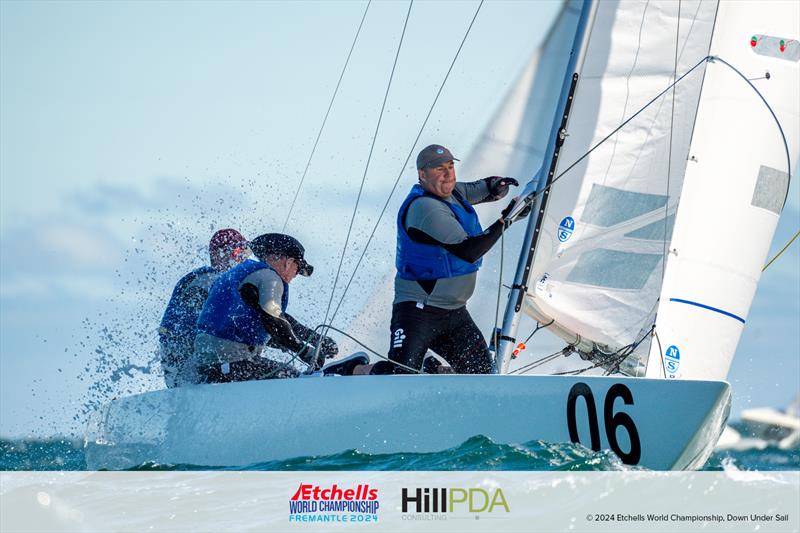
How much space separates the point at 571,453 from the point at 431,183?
4.08ft

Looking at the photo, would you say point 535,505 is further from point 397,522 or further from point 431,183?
point 431,183

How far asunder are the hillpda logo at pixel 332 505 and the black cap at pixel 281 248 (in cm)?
113

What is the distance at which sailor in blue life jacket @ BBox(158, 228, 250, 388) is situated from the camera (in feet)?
17.2

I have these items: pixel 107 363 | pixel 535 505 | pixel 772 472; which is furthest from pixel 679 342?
pixel 107 363

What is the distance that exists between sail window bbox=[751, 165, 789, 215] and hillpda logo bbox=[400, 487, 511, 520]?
7.35 ft

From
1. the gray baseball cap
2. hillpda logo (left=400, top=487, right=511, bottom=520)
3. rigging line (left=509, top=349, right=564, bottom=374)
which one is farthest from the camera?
rigging line (left=509, top=349, right=564, bottom=374)

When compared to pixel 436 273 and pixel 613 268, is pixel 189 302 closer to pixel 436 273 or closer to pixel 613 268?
pixel 436 273

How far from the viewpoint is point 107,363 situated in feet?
18.3

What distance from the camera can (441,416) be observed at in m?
4.33

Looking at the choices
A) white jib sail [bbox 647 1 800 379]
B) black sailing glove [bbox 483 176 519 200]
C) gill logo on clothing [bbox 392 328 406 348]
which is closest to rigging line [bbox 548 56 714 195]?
white jib sail [bbox 647 1 800 379]

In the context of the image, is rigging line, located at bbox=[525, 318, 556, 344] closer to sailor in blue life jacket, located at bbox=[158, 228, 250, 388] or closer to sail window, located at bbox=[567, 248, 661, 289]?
sail window, located at bbox=[567, 248, 661, 289]

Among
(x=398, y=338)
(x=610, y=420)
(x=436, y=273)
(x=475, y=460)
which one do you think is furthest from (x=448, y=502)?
(x=436, y=273)

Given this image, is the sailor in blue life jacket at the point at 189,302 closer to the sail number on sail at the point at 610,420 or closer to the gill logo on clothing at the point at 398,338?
the gill logo on clothing at the point at 398,338

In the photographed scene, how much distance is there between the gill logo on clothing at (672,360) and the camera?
17.3 ft
